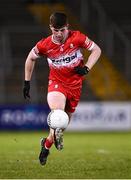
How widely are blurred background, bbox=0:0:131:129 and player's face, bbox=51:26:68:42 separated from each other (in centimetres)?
1258

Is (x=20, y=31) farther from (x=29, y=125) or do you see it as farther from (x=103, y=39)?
(x=29, y=125)

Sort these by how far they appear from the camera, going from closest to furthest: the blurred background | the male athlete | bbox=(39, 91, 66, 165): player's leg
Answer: bbox=(39, 91, 66, 165): player's leg
the male athlete
the blurred background

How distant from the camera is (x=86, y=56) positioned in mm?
24281

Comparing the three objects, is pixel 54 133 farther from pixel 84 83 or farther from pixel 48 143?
pixel 84 83

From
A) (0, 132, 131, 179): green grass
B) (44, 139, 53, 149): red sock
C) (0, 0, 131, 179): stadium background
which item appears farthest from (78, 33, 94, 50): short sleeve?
(0, 0, 131, 179): stadium background

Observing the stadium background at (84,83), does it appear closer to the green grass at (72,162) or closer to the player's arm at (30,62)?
the green grass at (72,162)

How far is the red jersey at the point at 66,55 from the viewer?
1048 cm

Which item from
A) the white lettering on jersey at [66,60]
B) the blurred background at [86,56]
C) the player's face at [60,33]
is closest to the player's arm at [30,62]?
the white lettering on jersey at [66,60]

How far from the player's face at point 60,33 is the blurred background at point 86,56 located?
1258 cm

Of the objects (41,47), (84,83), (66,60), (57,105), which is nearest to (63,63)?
(66,60)

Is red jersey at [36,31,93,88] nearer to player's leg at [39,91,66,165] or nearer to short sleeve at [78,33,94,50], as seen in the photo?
short sleeve at [78,33,94,50]

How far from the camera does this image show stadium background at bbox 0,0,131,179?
73.6ft

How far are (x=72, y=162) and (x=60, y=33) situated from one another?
2.38 meters

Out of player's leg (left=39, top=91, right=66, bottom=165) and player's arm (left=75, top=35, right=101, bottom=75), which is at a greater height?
player's arm (left=75, top=35, right=101, bottom=75)
